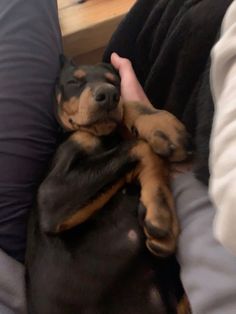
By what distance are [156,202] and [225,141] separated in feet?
1.23

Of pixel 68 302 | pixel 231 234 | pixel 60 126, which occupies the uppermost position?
pixel 231 234

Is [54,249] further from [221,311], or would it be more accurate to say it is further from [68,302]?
[221,311]

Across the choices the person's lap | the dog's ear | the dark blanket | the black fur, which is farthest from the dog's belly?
the dog's ear

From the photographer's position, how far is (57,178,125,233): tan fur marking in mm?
915

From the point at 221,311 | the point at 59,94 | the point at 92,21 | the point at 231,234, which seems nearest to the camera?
the point at 231,234

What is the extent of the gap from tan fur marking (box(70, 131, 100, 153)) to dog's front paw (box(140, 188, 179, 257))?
0.20 metres

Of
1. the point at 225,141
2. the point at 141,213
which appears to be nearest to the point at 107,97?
the point at 141,213

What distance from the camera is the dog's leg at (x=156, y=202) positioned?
0.80 m

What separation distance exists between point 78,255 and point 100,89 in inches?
12.7

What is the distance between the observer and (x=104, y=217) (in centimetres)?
95

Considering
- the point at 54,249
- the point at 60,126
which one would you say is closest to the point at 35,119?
the point at 60,126

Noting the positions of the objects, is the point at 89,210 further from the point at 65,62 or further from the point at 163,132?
the point at 65,62

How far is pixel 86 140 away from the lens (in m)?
1.00

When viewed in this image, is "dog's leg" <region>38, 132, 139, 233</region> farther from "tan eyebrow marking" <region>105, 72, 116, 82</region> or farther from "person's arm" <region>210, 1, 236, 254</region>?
"person's arm" <region>210, 1, 236, 254</region>
